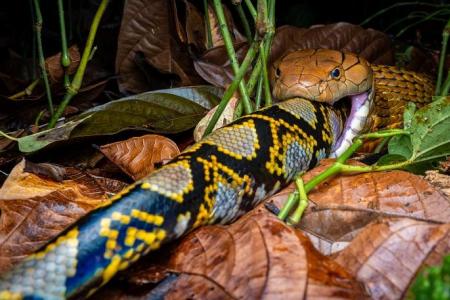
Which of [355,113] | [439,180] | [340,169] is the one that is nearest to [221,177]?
[340,169]

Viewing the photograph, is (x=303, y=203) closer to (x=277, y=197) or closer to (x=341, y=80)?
(x=277, y=197)

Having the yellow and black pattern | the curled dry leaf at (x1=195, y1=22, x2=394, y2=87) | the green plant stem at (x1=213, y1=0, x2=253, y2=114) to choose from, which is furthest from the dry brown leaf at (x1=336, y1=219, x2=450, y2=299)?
the curled dry leaf at (x1=195, y1=22, x2=394, y2=87)

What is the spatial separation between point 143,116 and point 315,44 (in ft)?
4.86

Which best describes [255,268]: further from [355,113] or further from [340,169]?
[355,113]

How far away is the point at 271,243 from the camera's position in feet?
5.29

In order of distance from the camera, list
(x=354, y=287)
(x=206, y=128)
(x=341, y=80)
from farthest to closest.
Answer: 1. (x=341, y=80)
2. (x=206, y=128)
3. (x=354, y=287)

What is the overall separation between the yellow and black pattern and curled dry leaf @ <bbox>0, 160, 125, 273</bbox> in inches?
12.8

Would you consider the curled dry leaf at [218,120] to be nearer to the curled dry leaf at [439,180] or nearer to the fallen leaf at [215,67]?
the fallen leaf at [215,67]

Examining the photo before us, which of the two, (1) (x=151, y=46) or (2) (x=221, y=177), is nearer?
(2) (x=221, y=177)

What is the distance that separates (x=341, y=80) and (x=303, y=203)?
1.21m

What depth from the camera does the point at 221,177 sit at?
2.02m

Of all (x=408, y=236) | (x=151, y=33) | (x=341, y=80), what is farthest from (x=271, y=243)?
(x=151, y=33)

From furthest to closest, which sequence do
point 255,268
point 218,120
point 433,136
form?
point 218,120, point 433,136, point 255,268

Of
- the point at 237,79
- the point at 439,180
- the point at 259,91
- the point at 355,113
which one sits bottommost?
the point at 355,113
